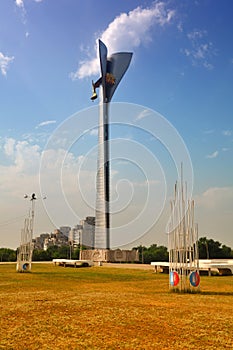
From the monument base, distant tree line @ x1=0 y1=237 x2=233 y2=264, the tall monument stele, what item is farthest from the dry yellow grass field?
distant tree line @ x1=0 y1=237 x2=233 y2=264

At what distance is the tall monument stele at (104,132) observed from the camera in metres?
59.2

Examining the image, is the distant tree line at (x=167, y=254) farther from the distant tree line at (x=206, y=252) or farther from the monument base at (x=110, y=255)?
the monument base at (x=110, y=255)

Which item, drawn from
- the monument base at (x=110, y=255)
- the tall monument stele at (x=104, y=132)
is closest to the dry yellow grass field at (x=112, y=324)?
the monument base at (x=110, y=255)

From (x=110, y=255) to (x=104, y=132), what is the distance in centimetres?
2175

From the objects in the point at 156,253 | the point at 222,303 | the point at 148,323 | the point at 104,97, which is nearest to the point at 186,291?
the point at 222,303

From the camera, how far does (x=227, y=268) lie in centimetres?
3112

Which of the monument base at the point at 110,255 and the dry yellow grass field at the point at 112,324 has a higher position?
the dry yellow grass field at the point at 112,324

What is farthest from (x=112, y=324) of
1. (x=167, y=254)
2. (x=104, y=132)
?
(x=167, y=254)

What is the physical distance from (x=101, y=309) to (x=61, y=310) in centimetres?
116

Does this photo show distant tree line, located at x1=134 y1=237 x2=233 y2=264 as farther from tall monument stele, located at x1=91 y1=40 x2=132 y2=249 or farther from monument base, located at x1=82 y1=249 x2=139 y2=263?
tall monument stele, located at x1=91 y1=40 x2=132 y2=249

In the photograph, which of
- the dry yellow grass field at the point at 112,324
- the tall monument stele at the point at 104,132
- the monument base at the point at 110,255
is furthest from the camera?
the tall monument stele at the point at 104,132

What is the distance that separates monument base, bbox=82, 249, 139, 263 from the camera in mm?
57531

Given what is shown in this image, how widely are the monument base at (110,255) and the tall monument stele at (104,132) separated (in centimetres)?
95

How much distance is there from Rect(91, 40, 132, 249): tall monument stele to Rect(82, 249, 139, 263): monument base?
3.11 ft
